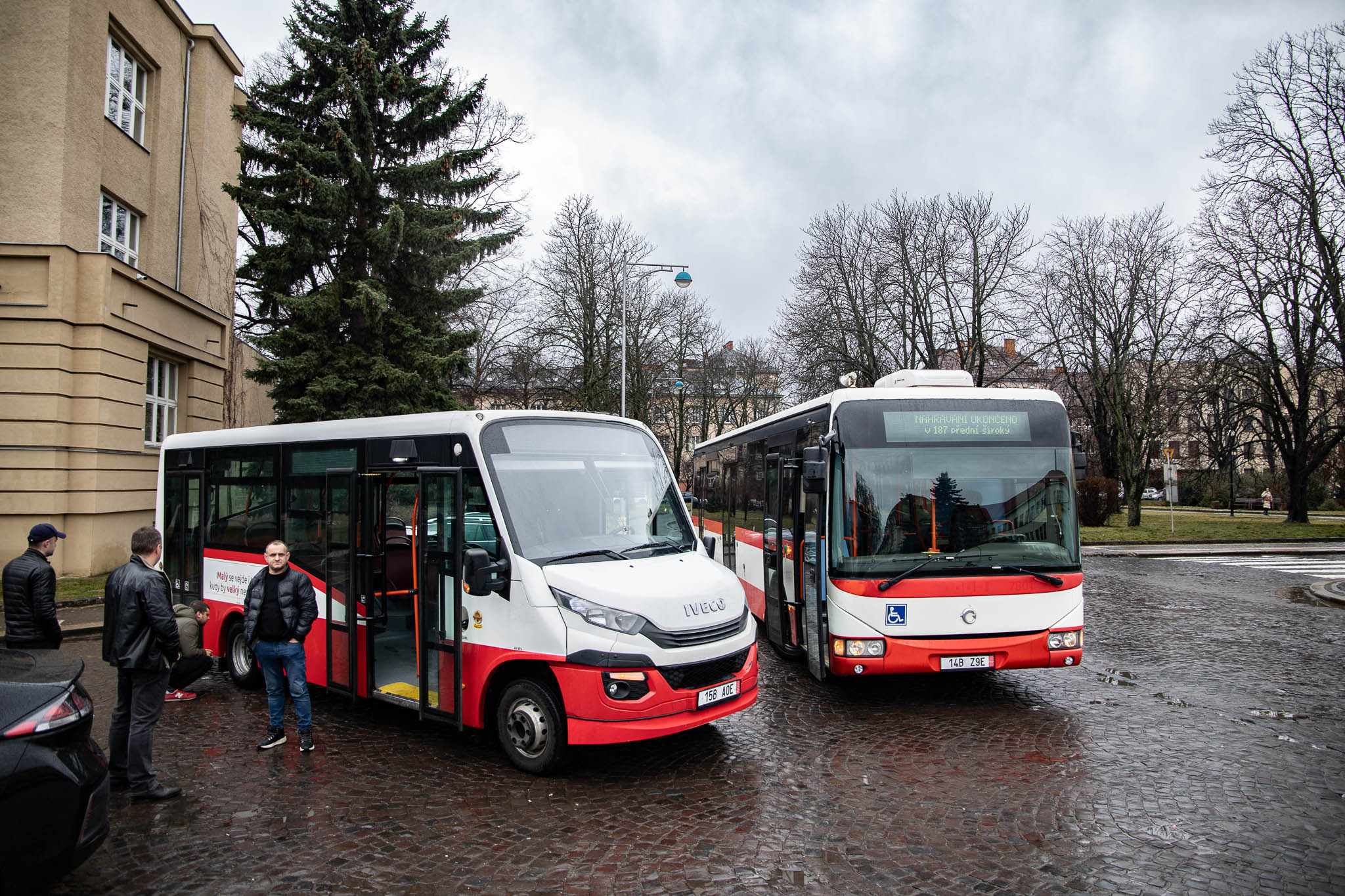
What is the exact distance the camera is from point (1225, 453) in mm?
29328

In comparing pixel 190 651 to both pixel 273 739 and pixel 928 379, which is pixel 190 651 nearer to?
pixel 273 739

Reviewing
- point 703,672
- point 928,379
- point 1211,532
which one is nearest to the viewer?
point 703,672

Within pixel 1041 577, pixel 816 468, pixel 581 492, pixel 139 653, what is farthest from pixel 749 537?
pixel 139 653

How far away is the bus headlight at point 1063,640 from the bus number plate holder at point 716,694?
315 centimetres

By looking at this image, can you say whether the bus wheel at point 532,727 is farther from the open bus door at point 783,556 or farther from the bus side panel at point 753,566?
the bus side panel at point 753,566

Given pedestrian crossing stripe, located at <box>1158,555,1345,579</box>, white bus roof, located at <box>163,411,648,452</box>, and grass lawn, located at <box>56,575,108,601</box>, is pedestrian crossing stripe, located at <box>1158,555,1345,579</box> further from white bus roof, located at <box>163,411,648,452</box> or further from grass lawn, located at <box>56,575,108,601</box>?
grass lawn, located at <box>56,575,108,601</box>

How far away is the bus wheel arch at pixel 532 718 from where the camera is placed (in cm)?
Result: 550

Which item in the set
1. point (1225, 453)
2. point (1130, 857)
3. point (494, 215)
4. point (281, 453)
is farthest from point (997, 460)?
→ point (1225, 453)

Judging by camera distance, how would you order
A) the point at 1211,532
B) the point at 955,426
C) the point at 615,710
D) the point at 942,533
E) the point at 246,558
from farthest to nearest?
1. the point at 1211,532
2. the point at 246,558
3. the point at 955,426
4. the point at 942,533
5. the point at 615,710

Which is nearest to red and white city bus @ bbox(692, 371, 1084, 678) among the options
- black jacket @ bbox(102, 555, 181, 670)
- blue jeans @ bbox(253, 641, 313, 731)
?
blue jeans @ bbox(253, 641, 313, 731)

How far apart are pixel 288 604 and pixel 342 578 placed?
0.85 metres

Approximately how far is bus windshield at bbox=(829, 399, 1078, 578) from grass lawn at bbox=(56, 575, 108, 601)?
12.4 meters

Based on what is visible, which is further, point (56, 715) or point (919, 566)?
point (919, 566)

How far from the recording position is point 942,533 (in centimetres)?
720
